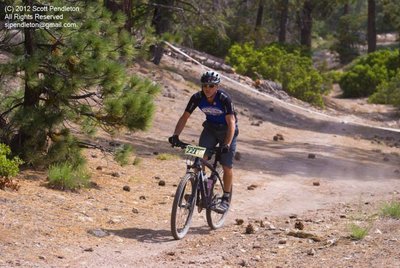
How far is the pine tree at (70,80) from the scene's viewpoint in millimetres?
8422

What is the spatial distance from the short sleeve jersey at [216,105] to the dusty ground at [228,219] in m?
1.22

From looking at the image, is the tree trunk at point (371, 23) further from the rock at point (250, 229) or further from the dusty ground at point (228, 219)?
the rock at point (250, 229)

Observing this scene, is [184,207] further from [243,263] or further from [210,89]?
[210,89]

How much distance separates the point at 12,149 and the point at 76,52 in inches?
63.6

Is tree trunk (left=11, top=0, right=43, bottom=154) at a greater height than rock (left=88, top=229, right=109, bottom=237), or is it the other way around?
tree trunk (left=11, top=0, right=43, bottom=154)

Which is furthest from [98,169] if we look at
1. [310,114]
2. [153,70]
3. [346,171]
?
[310,114]

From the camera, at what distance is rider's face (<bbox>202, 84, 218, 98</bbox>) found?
7.47 meters

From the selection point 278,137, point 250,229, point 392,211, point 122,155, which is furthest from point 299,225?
point 278,137

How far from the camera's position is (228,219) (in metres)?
8.67

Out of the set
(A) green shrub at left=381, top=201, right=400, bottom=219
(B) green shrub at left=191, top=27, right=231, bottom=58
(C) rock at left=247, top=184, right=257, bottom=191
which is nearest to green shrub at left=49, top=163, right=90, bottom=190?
(C) rock at left=247, top=184, right=257, bottom=191

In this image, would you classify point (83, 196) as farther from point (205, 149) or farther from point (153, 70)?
point (153, 70)

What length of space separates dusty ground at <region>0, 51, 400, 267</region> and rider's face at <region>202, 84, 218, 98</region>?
146cm

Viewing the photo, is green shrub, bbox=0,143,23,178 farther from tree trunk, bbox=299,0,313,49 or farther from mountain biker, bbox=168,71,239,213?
tree trunk, bbox=299,0,313,49

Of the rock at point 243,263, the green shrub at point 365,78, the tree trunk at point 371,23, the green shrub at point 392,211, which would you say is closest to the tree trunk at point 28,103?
the rock at point 243,263
